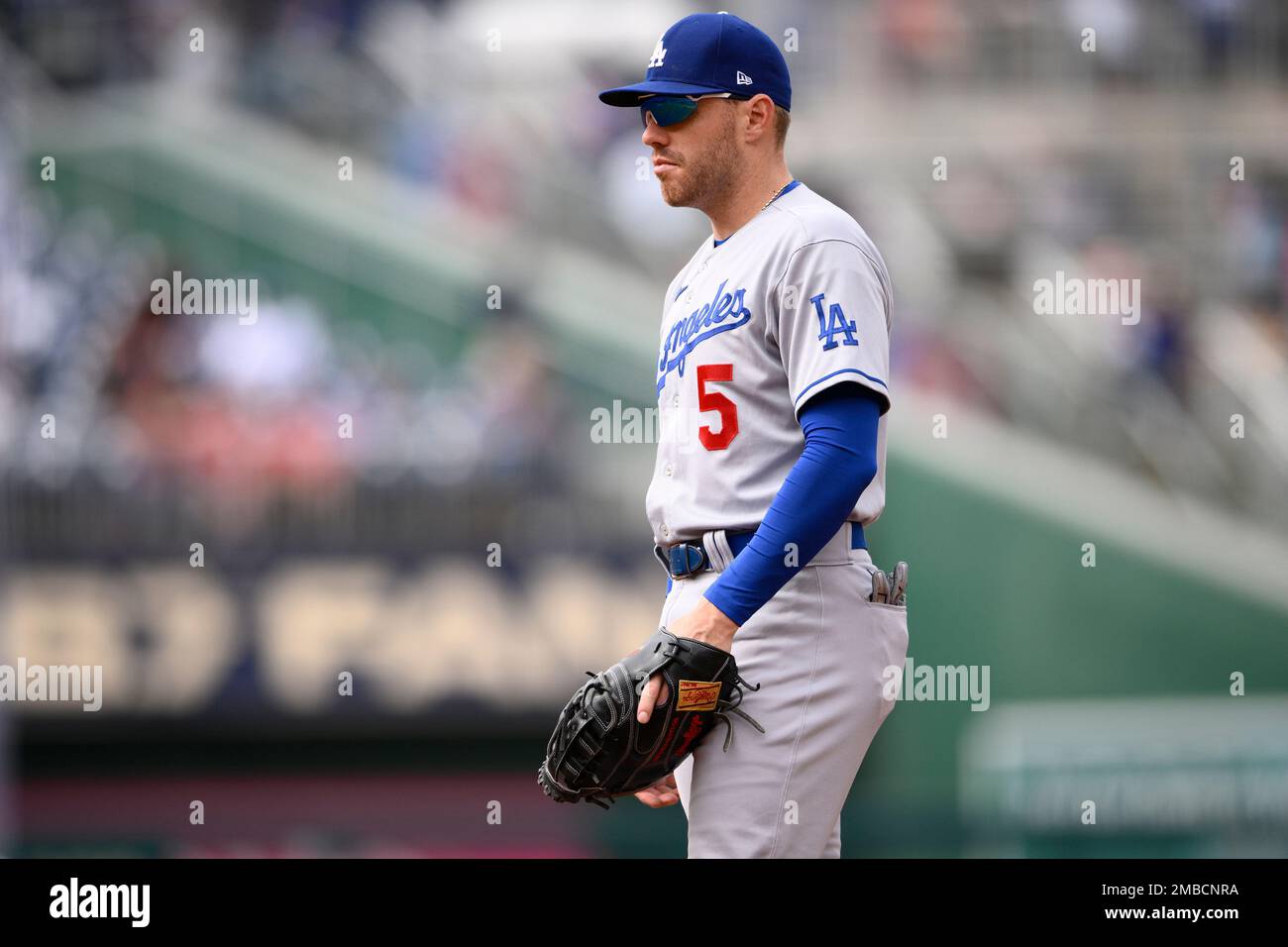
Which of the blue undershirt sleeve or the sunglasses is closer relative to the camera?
the blue undershirt sleeve

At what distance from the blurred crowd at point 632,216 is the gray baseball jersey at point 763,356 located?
4.66 meters

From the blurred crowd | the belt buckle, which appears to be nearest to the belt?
the belt buckle

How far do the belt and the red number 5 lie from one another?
130 millimetres

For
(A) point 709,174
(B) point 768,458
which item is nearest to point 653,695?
(B) point 768,458

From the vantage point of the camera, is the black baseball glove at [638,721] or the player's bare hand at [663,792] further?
the player's bare hand at [663,792]

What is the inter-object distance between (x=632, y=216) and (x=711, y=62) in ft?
17.1

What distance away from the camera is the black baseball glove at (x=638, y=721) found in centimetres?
206

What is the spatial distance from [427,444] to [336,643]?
0.98 meters

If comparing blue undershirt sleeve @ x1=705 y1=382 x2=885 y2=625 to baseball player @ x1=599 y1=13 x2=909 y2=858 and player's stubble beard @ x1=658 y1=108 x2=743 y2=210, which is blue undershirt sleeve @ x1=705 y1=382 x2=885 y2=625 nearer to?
baseball player @ x1=599 y1=13 x2=909 y2=858

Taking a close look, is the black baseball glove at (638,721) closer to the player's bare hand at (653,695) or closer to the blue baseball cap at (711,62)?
the player's bare hand at (653,695)

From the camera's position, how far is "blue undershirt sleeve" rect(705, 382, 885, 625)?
2.03 m

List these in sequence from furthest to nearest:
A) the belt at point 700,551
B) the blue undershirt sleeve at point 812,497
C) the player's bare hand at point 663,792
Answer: the player's bare hand at point 663,792 → the belt at point 700,551 → the blue undershirt sleeve at point 812,497

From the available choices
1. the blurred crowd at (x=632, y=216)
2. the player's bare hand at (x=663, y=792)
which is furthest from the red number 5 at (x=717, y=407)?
the blurred crowd at (x=632, y=216)

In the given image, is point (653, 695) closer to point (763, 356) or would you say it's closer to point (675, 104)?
point (763, 356)
